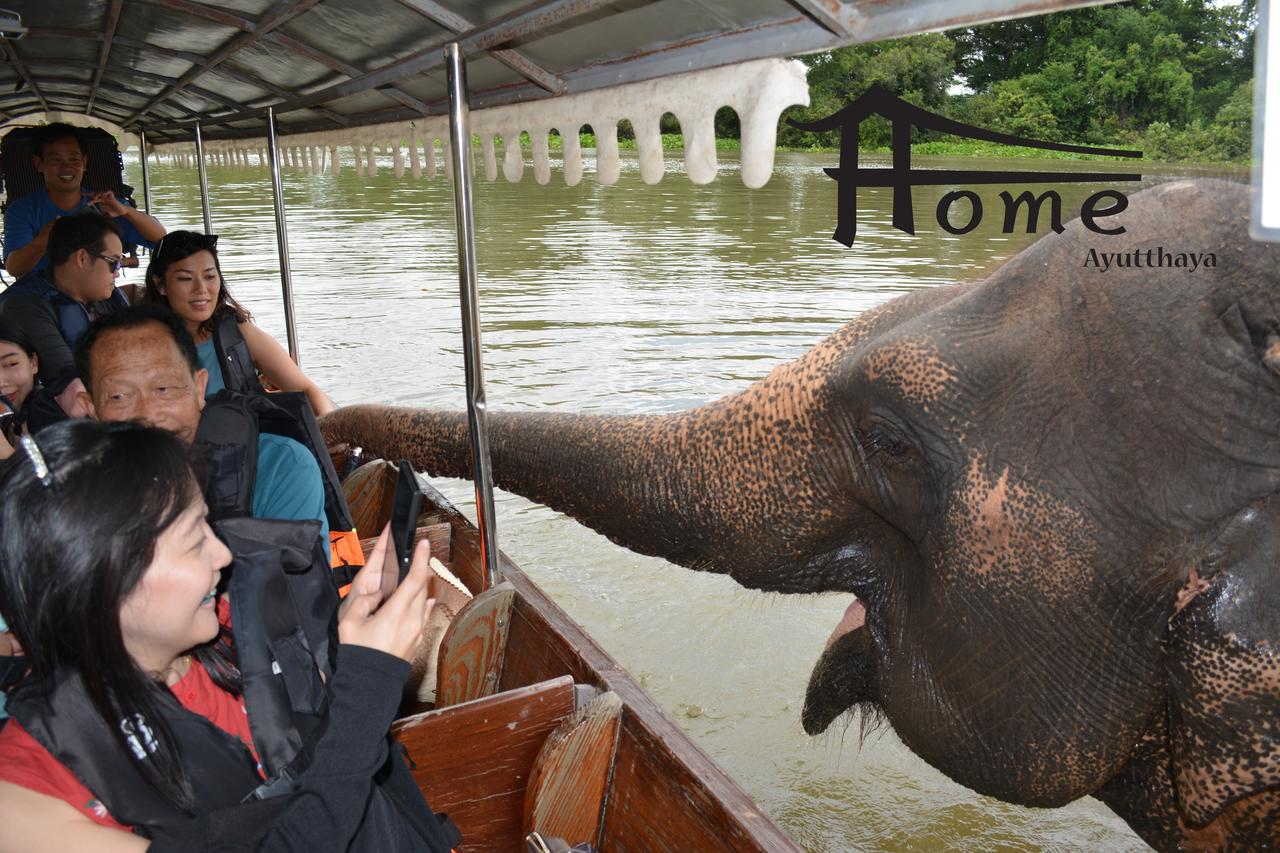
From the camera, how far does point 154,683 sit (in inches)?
53.4

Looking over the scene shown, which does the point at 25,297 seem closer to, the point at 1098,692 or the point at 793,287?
the point at 1098,692

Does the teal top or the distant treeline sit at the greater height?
the distant treeline

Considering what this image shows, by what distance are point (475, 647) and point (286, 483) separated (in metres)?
0.97

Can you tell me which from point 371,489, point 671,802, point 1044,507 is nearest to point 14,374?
point 371,489

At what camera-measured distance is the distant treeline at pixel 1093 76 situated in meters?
4.82

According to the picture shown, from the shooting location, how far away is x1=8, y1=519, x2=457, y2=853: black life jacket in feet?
4.25

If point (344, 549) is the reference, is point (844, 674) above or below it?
below

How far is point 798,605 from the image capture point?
600cm

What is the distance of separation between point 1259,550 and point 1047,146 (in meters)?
0.92

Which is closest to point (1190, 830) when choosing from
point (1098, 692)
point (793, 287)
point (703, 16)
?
point (1098, 692)

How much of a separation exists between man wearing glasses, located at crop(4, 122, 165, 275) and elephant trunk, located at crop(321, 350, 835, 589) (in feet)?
12.7

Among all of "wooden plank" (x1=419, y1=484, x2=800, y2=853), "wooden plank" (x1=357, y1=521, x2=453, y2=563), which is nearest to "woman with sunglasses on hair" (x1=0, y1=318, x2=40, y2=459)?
"wooden plank" (x1=357, y1=521, x2=453, y2=563)

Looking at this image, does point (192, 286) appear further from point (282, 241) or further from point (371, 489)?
point (282, 241)

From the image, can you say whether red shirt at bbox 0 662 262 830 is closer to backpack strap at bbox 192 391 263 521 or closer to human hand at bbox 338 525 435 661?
human hand at bbox 338 525 435 661
